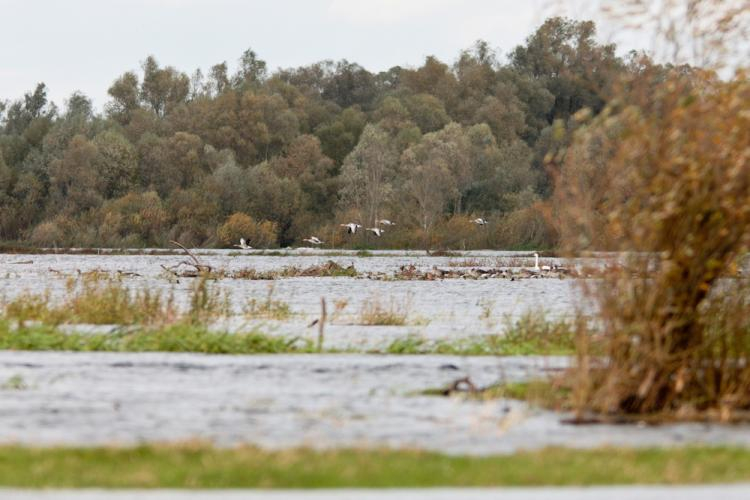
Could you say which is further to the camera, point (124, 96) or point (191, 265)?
point (124, 96)

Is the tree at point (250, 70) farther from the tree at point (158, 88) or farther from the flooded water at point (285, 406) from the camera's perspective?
the flooded water at point (285, 406)

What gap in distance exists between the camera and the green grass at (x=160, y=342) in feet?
60.3

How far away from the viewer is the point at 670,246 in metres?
13.0

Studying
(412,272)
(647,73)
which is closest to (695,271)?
(647,73)

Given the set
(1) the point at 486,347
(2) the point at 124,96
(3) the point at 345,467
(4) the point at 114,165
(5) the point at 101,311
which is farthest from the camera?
(2) the point at 124,96

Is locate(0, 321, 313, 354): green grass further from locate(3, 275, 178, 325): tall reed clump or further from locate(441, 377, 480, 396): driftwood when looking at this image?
locate(441, 377, 480, 396): driftwood

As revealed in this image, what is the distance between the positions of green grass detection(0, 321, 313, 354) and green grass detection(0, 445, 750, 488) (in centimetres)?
800

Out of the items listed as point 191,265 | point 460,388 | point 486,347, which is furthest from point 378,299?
point 191,265

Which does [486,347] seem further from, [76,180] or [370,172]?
[76,180]

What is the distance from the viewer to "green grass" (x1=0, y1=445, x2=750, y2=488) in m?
9.09

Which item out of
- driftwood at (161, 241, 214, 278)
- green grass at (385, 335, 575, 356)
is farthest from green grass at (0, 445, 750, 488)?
driftwood at (161, 241, 214, 278)

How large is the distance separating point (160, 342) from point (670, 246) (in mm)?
8165

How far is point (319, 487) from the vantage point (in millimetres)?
8945

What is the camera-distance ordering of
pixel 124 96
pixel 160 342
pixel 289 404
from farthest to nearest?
pixel 124 96 < pixel 160 342 < pixel 289 404
